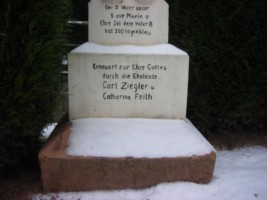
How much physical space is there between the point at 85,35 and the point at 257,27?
258 cm

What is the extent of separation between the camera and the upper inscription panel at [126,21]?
399 cm

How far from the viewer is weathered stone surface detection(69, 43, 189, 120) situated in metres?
3.79

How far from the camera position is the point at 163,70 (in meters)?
3.86

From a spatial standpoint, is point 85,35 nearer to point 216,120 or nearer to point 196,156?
point 216,120

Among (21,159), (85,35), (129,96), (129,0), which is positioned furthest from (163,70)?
(85,35)

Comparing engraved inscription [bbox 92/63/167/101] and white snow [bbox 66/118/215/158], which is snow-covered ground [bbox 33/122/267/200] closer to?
white snow [bbox 66/118/215/158]

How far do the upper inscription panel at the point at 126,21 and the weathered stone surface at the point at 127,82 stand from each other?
0.17 meters

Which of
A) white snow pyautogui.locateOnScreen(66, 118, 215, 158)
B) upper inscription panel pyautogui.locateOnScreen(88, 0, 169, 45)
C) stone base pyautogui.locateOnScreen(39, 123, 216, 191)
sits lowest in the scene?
stone base pyautogui.locateOnScreen(39, 123, 216, 191)

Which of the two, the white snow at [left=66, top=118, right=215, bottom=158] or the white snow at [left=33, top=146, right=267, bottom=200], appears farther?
the white snow at [left=66, top=118, right=215, bottom=158]

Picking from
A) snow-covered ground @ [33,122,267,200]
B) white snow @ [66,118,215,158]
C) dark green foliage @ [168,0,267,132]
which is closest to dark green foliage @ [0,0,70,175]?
white snow @ [66,118,215,158]

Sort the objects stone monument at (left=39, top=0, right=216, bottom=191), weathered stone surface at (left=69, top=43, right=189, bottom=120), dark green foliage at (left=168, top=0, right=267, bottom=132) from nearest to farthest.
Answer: stone monument at (left=39, top=0, right=216, bottom=191), weathered stone surface at (left=69, top=43, right=189, bottom=120), dark green foliage at (left=168, top=0, right=267, bottom=132)

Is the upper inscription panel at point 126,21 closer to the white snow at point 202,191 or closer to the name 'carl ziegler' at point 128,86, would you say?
the name 'carl ziegler' at point 128,86

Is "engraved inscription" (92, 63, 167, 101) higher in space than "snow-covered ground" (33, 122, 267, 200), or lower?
higher

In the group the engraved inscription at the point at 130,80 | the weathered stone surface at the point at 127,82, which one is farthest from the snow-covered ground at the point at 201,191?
the engraved inscription at the point at 130,80
